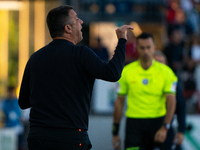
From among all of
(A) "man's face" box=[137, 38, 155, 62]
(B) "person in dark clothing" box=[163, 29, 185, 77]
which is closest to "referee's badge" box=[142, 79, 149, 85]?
(A) "man's face" box=[137, 38, 155, 62]

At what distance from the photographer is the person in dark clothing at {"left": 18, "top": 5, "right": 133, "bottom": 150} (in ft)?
9.47

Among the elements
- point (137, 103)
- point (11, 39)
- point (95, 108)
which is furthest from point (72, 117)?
point (11, 39)

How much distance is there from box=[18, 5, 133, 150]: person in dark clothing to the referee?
1.95m

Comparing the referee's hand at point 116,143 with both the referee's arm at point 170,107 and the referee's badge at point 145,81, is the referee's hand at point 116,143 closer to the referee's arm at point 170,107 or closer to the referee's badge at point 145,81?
the referee's arm at point 170,107

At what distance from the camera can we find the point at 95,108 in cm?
1003

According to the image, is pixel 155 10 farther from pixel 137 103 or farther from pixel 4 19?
pixel 137 103

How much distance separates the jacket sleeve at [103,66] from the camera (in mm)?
2854

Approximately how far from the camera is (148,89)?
194 inches

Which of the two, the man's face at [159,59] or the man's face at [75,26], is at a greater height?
the man's face at [75,26]

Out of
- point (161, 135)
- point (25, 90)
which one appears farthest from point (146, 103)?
point (25, 90)

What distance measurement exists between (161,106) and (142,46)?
813mm

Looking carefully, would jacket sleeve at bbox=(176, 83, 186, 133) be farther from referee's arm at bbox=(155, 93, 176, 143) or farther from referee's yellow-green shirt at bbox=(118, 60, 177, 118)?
referee's arm at bbox=(155, 93, 176, 143)

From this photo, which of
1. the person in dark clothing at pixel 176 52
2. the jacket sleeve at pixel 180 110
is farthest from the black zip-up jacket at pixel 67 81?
the person in dark clothing at pixel 176 52

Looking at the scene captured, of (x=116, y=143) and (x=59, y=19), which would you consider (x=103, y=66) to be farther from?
(x=116, y=143)
